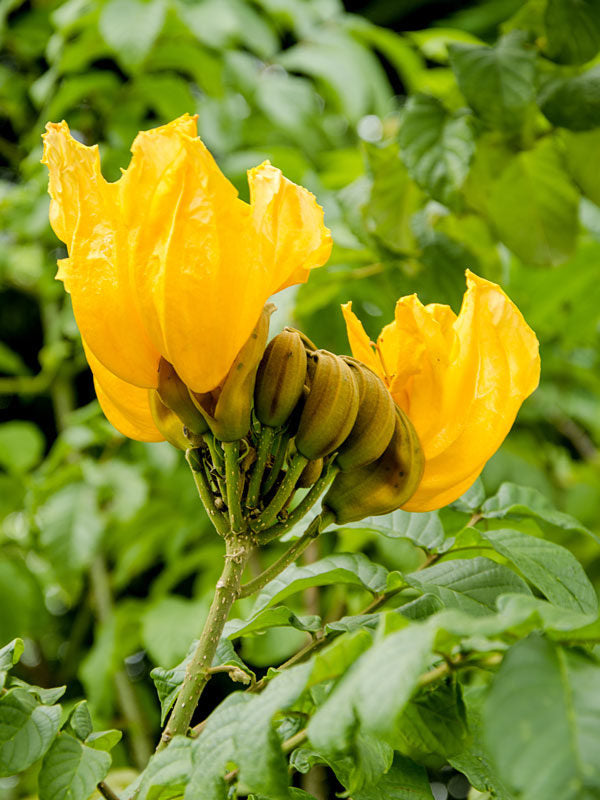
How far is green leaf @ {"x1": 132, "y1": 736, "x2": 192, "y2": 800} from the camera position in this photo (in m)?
0.39

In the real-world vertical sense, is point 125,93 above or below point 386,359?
below

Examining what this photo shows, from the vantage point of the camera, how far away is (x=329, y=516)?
0.52 meters

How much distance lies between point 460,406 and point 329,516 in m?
0.11

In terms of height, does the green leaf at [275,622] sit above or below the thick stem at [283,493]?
below

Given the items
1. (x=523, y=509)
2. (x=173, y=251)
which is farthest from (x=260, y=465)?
(x=523, y=509)

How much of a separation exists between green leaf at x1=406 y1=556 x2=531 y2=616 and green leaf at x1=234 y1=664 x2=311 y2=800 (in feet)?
0.47

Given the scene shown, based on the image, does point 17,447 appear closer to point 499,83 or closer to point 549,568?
point 499,83

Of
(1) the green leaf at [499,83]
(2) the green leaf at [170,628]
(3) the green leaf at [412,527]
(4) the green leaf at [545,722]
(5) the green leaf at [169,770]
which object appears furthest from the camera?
(2) the green leaf at [170,628]

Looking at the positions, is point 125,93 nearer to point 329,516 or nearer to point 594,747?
point 329,516

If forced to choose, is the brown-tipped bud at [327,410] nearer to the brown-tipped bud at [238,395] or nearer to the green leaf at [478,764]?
the brown-tipped bud at [238,395]

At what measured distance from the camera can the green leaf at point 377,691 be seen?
31cm

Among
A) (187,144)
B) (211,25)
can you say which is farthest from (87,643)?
(187,144)

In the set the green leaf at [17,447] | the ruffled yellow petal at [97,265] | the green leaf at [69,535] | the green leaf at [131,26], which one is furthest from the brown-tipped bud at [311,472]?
the green leaf at [17,447]

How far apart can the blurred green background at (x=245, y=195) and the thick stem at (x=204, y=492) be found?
45 cm
